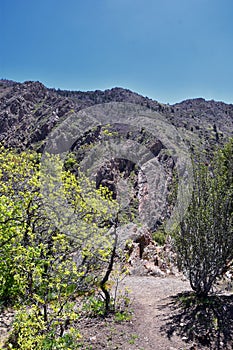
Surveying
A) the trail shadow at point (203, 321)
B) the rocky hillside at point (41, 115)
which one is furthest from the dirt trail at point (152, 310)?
the rocky hillside at point (41, 115)

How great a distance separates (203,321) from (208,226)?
2310 mm

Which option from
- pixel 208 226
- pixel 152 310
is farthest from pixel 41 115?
pixel 208 226

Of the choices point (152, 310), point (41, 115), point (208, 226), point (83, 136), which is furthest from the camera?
point (41, 115)

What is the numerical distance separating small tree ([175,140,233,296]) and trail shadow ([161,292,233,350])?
0.53 metres

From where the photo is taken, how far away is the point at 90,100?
3937 inches

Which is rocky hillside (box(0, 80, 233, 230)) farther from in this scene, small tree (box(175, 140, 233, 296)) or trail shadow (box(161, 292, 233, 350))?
trail shadow (box(161, 292, 233, 350))

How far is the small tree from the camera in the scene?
7285mm

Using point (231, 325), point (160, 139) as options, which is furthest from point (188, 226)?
point (160, 139)

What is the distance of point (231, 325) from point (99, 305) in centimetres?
336

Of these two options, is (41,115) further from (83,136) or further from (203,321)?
(203,321)

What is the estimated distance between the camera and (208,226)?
7367 millimetres

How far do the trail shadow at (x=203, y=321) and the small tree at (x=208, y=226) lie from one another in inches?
20.9

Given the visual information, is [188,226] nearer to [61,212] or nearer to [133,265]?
[61,212]

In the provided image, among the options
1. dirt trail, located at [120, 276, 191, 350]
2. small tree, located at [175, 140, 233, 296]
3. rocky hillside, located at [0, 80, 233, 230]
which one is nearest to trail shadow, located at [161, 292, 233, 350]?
dirt trail, located at [120, 276, 191, 350]
